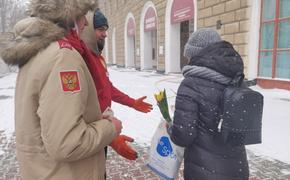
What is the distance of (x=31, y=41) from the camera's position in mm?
1242

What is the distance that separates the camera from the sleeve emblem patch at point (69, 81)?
1.15 m

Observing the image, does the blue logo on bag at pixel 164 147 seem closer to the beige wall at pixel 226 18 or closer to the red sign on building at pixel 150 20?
the beige wall at pixel 226 18

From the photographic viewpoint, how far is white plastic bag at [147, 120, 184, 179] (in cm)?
192

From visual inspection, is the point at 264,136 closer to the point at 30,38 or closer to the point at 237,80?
the point at 237,80

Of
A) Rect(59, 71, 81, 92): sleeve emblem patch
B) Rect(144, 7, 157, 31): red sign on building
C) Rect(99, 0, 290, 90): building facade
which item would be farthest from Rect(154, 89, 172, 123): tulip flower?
Rect(144, 7, 157, 31): red sign on building

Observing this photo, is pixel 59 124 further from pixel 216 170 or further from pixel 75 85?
pixel 216 170

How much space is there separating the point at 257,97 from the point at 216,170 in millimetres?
542

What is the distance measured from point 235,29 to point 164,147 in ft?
26.2

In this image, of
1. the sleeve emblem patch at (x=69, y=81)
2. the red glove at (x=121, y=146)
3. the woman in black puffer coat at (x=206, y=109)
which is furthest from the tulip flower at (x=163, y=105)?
the sleeve emblem patch at (x=69, y=81)

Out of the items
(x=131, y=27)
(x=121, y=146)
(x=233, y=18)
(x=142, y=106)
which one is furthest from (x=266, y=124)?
(x=131, y=27)

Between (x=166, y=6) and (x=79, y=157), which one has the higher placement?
(x=166, y=6)

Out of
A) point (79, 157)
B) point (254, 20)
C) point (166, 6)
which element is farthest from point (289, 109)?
point (166, 6)

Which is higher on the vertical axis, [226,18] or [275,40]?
[226,18]

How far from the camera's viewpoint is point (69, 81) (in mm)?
1159
